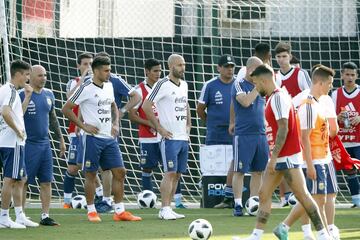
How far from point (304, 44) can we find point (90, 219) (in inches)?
269

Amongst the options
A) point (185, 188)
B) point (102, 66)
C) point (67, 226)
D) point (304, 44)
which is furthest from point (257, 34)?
point (67, 226)

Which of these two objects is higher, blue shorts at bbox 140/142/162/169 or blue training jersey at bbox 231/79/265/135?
blue training jersey at bbox 231/79/265/135

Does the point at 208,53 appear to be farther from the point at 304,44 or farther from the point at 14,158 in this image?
the point at 14,158

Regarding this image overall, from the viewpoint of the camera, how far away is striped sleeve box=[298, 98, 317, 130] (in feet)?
35.2

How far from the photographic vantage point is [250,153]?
14.4 meters

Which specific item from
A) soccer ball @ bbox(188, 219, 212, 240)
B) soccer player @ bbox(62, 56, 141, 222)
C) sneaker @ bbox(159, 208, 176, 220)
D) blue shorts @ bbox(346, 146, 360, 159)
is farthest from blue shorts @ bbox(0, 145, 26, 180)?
blue shorts @ bbox(346, 146, 360, 159)

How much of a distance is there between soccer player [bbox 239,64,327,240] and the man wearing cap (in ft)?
16.2

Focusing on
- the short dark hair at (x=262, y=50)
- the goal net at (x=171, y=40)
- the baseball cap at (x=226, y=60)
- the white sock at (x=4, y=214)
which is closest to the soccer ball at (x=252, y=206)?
the short dark hair at (x=262, y=50)

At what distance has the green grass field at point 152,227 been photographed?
11.8 meters

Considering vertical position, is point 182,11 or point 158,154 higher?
point 182,11

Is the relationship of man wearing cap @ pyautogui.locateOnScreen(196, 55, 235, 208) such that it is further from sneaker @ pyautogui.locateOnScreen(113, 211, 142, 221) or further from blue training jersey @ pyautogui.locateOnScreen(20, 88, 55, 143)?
blue training jersey @ pyautogui.locateOnScreen(20, 88, 55, 143)

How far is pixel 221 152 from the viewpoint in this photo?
15891mm

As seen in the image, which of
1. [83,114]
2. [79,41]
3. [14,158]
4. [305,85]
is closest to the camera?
[14,158]

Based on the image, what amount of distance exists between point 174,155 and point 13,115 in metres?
2.39
